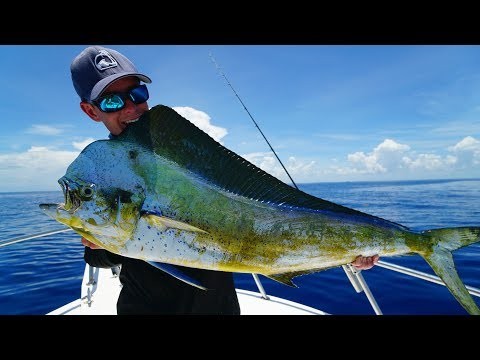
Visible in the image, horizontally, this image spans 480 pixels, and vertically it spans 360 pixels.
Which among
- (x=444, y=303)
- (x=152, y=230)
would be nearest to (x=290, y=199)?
(x=152, y=230)

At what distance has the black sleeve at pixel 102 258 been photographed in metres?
1.57

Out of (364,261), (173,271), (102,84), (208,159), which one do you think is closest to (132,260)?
(173,271)

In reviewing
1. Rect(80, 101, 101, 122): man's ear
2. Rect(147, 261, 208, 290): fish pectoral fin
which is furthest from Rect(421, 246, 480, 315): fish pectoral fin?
Rect(80, 101, 101, 122): man's ear

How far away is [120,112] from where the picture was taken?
1.44 metres

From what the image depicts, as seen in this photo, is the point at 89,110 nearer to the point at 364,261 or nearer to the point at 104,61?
the point at 104,61

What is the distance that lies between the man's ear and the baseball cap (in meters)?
0.03

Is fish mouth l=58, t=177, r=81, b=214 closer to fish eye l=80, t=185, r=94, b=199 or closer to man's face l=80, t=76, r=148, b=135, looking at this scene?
fish eye l=80, t=185, r=94, b=199

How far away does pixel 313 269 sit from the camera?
1322 millimetres

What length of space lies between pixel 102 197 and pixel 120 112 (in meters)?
0.48

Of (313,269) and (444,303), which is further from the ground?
(313,269)
